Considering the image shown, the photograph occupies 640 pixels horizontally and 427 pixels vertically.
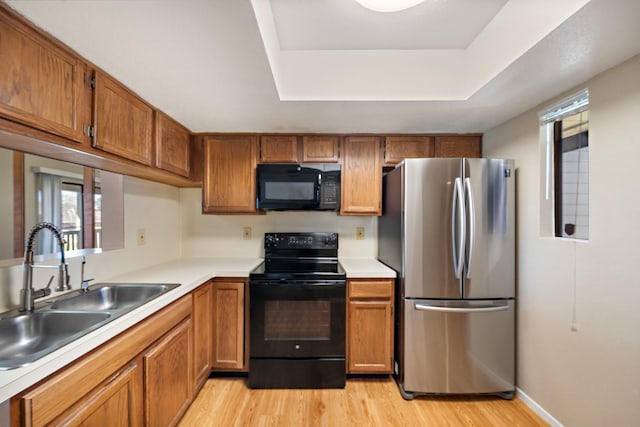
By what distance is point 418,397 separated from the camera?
1.90 metres

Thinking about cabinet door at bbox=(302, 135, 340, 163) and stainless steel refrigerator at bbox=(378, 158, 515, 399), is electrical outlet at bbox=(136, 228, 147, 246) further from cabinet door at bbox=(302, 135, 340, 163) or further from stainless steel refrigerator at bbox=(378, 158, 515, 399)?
stainless steel refrigerator at bbox=(378, 158, 515, 399)

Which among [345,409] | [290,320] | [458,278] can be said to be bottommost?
Result: [345,409]

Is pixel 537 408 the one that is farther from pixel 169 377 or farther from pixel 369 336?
pixel 169 377

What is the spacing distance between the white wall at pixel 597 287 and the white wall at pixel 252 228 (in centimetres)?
134

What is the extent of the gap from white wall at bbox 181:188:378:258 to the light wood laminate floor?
1.17 metres

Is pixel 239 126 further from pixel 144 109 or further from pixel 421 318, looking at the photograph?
pixel 421 318

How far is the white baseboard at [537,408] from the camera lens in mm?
1617

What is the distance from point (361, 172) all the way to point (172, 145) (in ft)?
5.15

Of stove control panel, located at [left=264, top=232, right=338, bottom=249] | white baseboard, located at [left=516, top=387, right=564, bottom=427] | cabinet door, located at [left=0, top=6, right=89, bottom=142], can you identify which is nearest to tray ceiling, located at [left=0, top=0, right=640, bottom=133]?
cabinet door, located at [left=0, top=6, right=89, bottom=142]

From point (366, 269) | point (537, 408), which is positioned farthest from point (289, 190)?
point (537, 408)

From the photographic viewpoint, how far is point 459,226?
5.90 feet

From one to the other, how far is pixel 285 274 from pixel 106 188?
1369 mm

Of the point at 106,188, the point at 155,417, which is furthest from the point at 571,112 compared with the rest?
the point at 106,188

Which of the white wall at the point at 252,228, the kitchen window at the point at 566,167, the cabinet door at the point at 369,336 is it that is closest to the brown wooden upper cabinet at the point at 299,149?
the white wall at the point at 252,228
